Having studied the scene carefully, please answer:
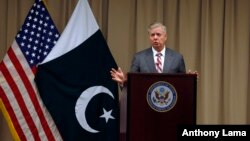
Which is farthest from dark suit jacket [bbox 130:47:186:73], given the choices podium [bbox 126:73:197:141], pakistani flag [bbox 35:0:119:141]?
pakistani flag [bbox 35:0:119:141]

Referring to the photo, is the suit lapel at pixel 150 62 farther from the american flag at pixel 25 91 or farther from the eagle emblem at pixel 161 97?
the american flag at pixel 25 91

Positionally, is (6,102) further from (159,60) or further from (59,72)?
(159,60)

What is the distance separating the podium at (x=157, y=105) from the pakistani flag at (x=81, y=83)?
1238mm

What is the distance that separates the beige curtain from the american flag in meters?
0.50

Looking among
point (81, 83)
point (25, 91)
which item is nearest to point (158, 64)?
point (81, 83)

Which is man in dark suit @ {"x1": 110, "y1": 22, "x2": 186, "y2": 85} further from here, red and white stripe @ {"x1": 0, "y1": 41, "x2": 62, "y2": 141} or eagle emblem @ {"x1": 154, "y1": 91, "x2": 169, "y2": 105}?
red and white stripe @ {"x1": 0, "y1": 41, "x2": 62, "y2": 141}

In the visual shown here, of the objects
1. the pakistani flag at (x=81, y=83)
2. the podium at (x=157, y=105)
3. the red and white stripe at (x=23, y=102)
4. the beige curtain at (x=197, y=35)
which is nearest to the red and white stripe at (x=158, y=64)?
the podium at (x=157, y=105)

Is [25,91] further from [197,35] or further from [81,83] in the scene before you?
[197,35]

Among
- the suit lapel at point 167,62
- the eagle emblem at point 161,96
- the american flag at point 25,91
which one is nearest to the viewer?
the eagle emblem at point 161,96

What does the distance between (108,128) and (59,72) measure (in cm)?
74

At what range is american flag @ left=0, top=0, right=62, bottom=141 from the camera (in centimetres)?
393

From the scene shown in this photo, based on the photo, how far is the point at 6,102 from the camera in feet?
12.9

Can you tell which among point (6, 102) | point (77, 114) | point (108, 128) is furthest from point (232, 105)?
point (6, 102)

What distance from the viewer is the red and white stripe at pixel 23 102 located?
393 centimetres
